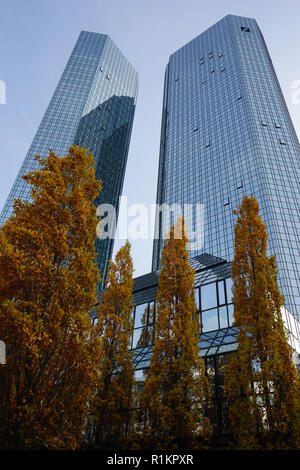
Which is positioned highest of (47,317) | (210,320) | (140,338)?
(210,320)

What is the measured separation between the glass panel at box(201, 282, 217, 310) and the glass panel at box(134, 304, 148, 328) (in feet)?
13.5

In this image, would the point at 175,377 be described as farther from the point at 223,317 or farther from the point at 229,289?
the point at 229,289

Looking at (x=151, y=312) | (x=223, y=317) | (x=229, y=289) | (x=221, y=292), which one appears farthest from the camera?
(x=151, y=312)

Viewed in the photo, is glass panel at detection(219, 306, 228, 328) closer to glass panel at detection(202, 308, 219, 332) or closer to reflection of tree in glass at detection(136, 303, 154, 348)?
glass panel at detection(202, 308, 219, 332)

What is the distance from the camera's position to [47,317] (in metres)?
7.63

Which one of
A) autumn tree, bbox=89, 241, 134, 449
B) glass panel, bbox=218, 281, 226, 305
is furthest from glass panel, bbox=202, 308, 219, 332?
autumn tree, bbox=89, 241, 134, 449

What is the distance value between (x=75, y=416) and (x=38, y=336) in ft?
8.78

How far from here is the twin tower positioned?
69.0 m

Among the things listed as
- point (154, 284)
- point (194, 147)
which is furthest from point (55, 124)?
point (154, 284)

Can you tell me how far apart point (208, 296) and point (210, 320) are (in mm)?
1659

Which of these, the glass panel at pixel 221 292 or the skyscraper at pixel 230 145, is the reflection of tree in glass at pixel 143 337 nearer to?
the glass panel at pixel 221 292

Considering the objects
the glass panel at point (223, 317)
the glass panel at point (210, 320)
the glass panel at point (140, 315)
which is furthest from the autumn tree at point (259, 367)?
the glass panel at point (140, 315)

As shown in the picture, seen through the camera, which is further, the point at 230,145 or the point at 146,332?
the point at 230,145

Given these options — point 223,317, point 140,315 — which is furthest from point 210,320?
point 140,315
